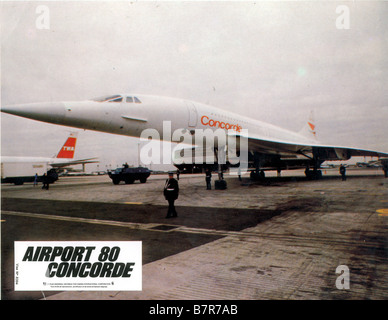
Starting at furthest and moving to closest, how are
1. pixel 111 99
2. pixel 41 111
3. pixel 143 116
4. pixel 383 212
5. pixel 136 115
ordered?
pixel 143 116 → pixel 136 115 → pixel 111 99 → pixel 383 212 → pixel 41 111

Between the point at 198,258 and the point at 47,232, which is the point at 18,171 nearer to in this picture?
the point at 47,232

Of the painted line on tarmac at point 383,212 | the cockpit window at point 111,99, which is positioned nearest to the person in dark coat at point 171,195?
the cockpit window at point 111,99

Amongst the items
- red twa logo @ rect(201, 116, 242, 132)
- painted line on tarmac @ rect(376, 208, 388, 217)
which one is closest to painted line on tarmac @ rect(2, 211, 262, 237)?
painted line on tarmac @ rect(376, 208, 388, 217)

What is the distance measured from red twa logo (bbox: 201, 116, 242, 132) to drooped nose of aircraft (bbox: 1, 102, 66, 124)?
6434 millimetres

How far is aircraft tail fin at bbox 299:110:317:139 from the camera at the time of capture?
3000 centimetres

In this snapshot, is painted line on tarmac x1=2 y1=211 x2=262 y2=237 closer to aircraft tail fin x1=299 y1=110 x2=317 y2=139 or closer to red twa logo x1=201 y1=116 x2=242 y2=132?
red twa logo x1=201 y1=116 x2=242 y2=132

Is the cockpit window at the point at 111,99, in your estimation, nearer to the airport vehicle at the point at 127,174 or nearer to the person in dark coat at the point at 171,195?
the person in dark coat at the point at 171,195

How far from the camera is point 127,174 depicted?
2117 centimetres

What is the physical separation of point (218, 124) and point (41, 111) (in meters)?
8.19

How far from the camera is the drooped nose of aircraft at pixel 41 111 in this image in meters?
6.46

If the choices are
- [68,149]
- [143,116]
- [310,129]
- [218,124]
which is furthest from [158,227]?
[68,149]

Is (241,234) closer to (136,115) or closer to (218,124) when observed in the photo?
(136,115)
